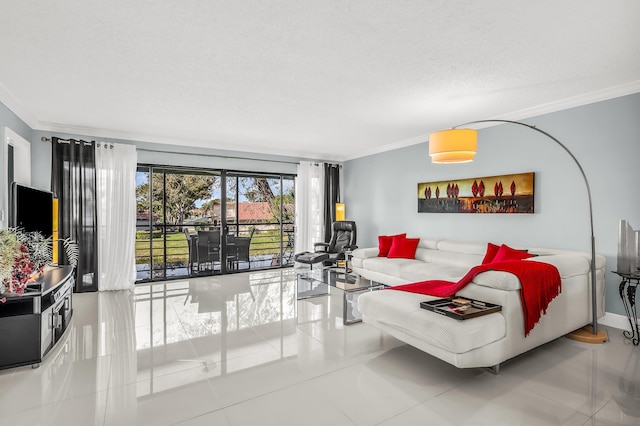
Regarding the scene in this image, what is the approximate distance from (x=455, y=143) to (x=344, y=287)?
2066 mm

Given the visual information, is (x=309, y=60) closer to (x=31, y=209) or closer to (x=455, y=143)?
(x=455, y=143)

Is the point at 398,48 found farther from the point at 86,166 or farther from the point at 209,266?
the point at 209,266

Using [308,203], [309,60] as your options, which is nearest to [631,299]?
[309,60]

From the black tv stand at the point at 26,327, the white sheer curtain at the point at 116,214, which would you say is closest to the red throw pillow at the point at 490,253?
the black tv stand at the point at 26,327

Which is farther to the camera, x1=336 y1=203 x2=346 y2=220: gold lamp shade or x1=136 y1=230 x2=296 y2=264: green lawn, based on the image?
x1=336 y1=203 x2=346 y2=220: gold lamp shade

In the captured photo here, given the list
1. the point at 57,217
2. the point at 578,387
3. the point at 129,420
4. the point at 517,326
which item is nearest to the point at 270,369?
the point at 129,420

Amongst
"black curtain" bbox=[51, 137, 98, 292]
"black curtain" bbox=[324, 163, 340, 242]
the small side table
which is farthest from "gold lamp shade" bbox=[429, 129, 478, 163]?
"black curtain" bbox=[51, 137, 98, 292]

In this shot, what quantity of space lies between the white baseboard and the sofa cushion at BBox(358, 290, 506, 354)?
213 cm

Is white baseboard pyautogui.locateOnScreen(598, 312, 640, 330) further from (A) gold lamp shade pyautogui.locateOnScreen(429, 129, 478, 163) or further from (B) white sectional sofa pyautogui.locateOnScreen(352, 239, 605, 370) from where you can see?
(A) gold lamp shade pyautogui.locateOnScreen(429, 129, 478, 163)

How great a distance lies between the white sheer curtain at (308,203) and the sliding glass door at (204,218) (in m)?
0.34

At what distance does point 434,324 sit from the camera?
2.44 meters

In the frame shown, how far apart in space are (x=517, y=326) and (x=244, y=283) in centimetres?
427

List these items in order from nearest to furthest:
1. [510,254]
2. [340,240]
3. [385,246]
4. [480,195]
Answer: [510,254], [480,195], [385,246], [340,240]

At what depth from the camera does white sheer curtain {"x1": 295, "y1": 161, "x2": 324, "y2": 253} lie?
7.31 meters
